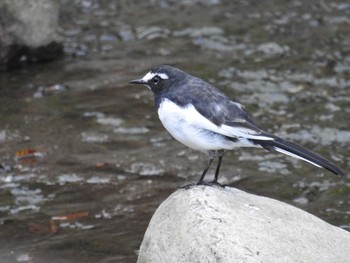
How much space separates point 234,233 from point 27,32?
6542 mm

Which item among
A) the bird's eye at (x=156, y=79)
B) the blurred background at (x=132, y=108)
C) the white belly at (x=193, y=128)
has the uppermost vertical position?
the bird's eye at (x=156, y=79)

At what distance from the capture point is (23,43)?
11.5 metres

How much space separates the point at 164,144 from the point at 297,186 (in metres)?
1.74

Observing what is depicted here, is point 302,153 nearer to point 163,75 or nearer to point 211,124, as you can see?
point 211,124

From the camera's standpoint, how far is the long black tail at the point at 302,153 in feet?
19.4

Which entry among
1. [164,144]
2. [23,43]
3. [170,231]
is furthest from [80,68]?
[170,231]

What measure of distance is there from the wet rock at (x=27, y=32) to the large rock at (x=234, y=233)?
570 cm

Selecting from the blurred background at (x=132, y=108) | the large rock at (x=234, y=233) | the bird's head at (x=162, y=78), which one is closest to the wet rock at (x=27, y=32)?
the blurred background at (x=132, y=108)

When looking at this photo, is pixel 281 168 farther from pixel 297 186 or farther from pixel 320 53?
pixel 320 53

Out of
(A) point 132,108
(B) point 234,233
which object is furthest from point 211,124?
(A) point 132,108

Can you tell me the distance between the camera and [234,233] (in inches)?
224

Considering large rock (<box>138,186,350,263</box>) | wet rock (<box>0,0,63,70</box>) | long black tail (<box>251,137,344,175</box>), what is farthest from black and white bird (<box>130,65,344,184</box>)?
wet rock (<box>0,0,63,70</box>)

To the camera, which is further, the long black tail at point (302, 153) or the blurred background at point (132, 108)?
the blurred background at point (132, 108)

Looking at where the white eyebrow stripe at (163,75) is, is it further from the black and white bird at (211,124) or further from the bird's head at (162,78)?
the black and white bird at (211,124)
